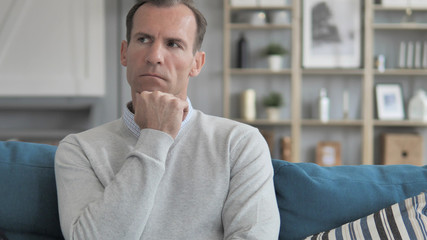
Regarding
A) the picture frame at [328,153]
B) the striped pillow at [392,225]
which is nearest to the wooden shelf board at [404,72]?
the picture frame at [328,153]

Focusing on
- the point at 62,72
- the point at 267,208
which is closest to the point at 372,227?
the point at 267,208

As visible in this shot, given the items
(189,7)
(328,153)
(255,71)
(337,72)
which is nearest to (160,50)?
(189,7)

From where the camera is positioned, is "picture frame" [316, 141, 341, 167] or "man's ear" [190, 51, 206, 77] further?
"picture frame" [316, 141, 341, 167]

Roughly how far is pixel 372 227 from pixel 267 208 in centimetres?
33

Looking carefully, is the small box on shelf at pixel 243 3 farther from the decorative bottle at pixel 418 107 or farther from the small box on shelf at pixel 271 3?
the decorative bottle at pixel 418 107

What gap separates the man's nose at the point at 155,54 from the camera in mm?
1405

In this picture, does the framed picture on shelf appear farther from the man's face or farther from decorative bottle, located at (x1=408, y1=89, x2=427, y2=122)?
the man's face

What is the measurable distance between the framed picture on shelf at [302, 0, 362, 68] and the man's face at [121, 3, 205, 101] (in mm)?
3354

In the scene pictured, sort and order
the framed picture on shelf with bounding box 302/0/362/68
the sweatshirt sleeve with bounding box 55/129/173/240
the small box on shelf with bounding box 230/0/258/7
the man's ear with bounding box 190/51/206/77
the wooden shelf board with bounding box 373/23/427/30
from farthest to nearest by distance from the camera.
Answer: the framed picture on shelf with bounding box 302/0/362/68 → the small box on shelf with bounding box 230/0/258/7 → the wooden shelf board with bounding box 373/23/427/30 → the man's ear with bounding box 190/51/206/77 → the sweatshirt sleeve with bounding box 55/129/173/240

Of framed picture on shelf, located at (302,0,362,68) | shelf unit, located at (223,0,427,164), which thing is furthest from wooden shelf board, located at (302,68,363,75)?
framed picture on shelf, located at (302,0,362,68)

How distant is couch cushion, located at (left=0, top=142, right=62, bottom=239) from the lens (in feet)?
4.69

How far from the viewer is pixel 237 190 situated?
128 cm

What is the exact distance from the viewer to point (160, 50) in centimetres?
142

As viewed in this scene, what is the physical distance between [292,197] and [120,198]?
536mm
